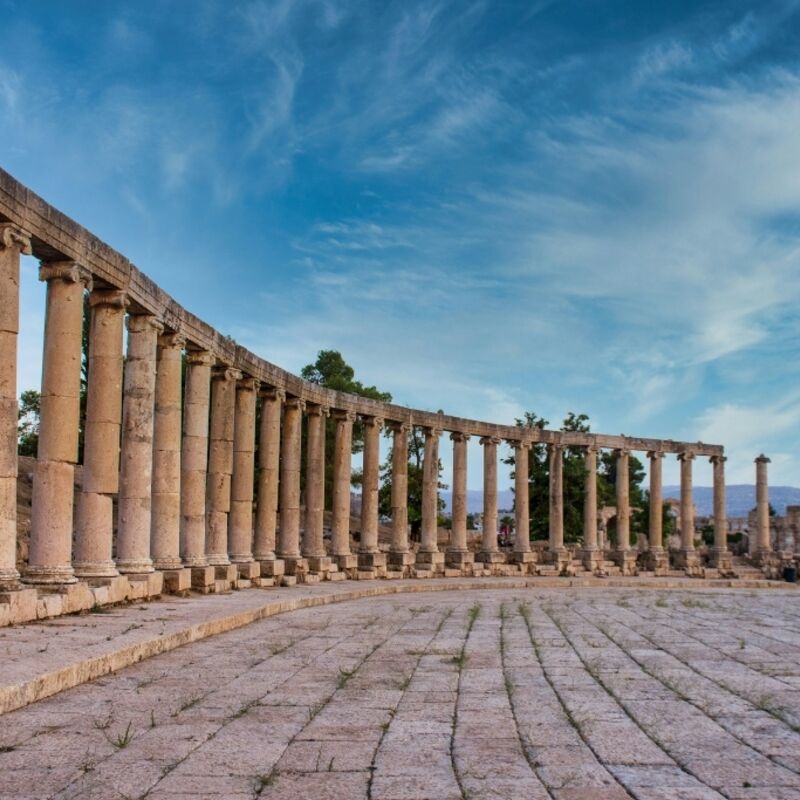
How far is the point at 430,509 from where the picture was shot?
4481cm

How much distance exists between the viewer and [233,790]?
7105 millimetres

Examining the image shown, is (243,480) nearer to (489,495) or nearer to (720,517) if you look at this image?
(489,495)

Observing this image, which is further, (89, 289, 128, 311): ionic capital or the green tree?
the green tree

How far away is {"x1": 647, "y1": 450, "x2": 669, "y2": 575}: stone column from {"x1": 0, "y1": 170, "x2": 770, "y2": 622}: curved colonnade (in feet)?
22.3

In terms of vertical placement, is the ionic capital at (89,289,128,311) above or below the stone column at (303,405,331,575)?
above

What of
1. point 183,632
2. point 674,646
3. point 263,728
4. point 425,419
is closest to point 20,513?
point 425,419

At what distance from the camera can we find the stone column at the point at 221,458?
94.6 feet

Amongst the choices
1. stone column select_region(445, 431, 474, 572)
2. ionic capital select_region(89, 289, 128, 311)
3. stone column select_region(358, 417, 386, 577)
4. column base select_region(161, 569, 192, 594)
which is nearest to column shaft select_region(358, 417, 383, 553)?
stone column select_region(358, 417, 386, 577)

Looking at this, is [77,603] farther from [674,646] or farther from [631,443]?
[631,443]

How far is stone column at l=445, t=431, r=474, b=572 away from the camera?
4516 centimetres

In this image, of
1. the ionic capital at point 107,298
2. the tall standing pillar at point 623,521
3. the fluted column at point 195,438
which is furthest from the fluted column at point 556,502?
the ionic capital at point 107,298

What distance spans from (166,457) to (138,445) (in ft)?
7.46

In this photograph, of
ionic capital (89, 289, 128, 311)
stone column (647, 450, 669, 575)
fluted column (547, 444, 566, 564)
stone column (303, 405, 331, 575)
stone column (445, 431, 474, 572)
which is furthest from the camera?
stone column (647, 450, 669, 575)

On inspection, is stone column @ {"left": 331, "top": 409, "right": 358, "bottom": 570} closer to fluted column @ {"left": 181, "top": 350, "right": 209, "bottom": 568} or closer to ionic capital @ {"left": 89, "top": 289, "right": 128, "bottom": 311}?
fluted column @ {"left": 181, "top": 350, "right": 209, "bottom": 568}
